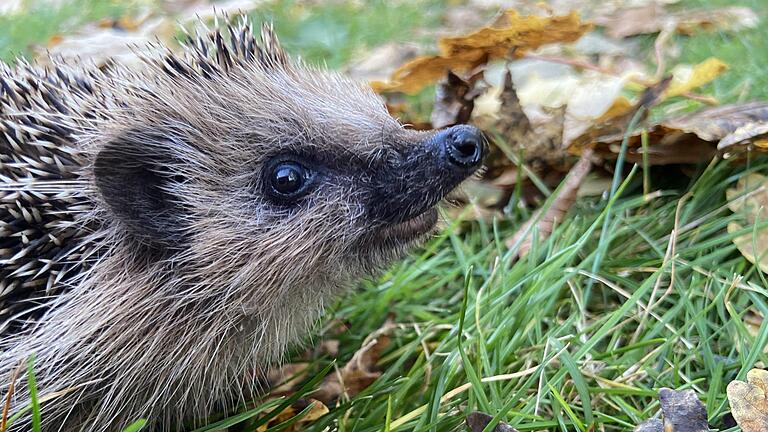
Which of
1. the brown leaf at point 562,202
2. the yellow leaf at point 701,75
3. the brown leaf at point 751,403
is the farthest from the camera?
the yellow leaf at point 701,75

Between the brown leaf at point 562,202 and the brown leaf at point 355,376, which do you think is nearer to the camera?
the brown leaf at point 355,376

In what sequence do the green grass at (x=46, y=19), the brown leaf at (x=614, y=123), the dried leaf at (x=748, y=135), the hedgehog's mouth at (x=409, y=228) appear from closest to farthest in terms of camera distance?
the hedgehog's mouth at (x=409, y=228) < the dried leaf at (x=748, y=135) < the brown leaf at (x=614, y=123) < the green grass at (x=46, y=19)

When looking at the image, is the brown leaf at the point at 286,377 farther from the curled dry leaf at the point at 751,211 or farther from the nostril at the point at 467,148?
the curled dry leaf at the point at 751,211

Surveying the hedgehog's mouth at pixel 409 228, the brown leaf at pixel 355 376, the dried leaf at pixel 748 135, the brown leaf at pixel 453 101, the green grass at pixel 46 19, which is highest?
the green grass at pixel 46 19

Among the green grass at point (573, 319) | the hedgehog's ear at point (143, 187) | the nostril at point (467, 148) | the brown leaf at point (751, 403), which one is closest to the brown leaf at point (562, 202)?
the green grass at point (573, 319)

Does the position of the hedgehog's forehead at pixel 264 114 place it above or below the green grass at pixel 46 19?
below

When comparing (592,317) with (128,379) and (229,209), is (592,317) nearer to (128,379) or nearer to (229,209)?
(229,209)

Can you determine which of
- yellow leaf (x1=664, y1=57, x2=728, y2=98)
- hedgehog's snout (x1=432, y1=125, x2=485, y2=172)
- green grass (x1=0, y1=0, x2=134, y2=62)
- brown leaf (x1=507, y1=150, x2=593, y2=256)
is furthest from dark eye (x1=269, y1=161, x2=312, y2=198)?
green grass (x1=0, y1=0, x2=134, y2=62)
